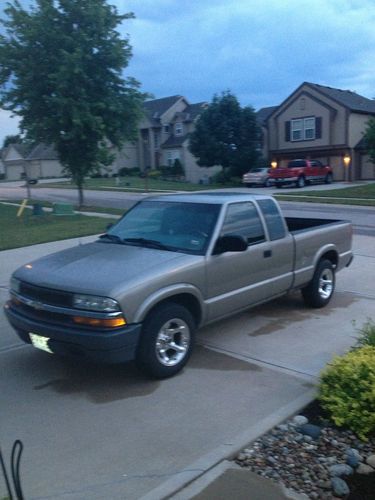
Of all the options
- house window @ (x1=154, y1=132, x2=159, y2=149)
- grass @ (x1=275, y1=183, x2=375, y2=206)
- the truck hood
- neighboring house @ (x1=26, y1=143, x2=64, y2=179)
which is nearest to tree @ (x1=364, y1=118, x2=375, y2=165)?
grass @ (x1=275, y1=183, x2=375, y2=206)

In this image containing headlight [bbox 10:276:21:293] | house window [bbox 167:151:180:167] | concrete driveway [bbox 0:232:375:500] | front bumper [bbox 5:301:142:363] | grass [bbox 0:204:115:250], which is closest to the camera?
concrete driveway [bbox 0:232:375:500]

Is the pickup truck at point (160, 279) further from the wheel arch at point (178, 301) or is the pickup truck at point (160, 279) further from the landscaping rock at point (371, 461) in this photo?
the landscaping rock at point (371, 461)

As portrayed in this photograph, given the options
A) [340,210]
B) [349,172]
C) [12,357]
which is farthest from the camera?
[349,172]

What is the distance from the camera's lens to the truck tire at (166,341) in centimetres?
444

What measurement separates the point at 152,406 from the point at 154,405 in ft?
0.07

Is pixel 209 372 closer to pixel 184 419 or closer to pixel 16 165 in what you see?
pixel 184 419

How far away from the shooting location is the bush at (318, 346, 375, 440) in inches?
144

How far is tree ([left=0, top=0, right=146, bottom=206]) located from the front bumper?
48.0 ft

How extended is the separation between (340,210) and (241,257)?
1582cm

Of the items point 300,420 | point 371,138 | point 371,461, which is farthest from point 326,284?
point 371,138

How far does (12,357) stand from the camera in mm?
5277

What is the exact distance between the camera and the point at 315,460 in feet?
11.3

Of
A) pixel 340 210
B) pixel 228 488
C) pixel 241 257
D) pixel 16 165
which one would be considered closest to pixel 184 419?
pixel 228 488

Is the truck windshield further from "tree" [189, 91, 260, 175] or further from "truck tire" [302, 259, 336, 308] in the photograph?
"tree" [189, 91, 260, 175]
